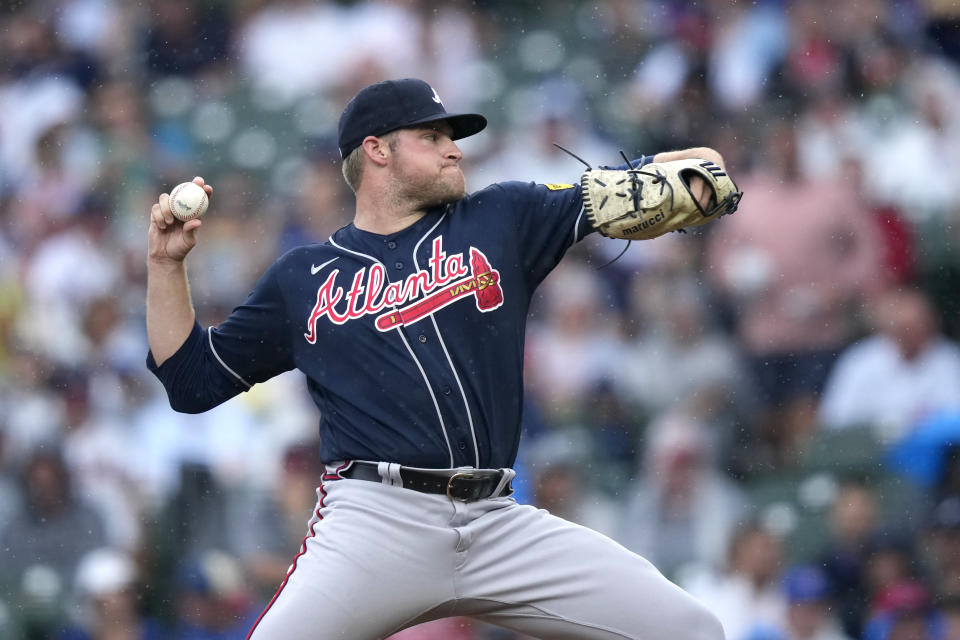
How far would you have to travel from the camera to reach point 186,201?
3.60 m

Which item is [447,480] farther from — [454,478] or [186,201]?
[186,201]

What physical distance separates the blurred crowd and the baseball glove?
2478mm

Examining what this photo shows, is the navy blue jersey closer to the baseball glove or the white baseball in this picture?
the baseball glove

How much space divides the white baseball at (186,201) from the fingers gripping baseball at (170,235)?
2 centimetres

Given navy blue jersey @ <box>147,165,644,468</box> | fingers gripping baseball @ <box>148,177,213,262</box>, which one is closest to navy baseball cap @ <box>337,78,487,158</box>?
navy blue jersey @ <box>147,165,644,468</box>

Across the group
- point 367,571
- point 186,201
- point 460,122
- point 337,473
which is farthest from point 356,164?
point 367,571

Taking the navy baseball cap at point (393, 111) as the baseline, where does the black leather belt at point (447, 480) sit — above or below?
below

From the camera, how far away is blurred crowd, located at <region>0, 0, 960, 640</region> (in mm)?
6070

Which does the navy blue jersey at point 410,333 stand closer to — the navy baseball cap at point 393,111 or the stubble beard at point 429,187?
the stubble beard at point 429,187

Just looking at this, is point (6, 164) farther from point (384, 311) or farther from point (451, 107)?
point (384, 311)

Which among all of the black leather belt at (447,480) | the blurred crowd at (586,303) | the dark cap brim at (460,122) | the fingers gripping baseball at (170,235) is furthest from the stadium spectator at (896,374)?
the fingers gripping baseball at (170,235)

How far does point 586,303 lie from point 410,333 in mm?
3872

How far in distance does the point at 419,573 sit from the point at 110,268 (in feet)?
18.9

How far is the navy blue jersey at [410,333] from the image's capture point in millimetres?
3504
